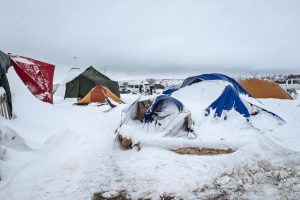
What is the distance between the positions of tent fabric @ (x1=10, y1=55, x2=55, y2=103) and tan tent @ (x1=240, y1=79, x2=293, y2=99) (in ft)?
38.7

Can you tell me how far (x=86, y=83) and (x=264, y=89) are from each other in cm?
1306

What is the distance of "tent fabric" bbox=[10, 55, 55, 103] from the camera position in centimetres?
Result: 1227

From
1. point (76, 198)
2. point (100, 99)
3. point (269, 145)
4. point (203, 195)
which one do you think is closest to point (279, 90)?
point (100, 99)

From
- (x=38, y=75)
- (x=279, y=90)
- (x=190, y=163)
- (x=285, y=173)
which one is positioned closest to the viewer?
(x=285, y=173)

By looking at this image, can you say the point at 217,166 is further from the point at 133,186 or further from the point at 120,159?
the point at 120,159

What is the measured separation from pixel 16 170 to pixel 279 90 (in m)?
16.5

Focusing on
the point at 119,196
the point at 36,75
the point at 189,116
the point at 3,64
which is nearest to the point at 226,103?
the point at 189,116

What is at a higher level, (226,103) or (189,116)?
(226,103)

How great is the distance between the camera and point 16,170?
4.95m

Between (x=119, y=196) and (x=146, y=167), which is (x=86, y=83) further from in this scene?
(x=119, y=196)

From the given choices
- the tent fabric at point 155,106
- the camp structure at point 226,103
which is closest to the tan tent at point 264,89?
the camp structure at point 226,103

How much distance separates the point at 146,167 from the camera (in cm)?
551

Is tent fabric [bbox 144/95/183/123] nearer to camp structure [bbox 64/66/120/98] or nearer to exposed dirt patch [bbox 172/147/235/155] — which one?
exposed dirt patch [bbox 172/147/235/155]

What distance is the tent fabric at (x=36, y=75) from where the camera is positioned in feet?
40.3
